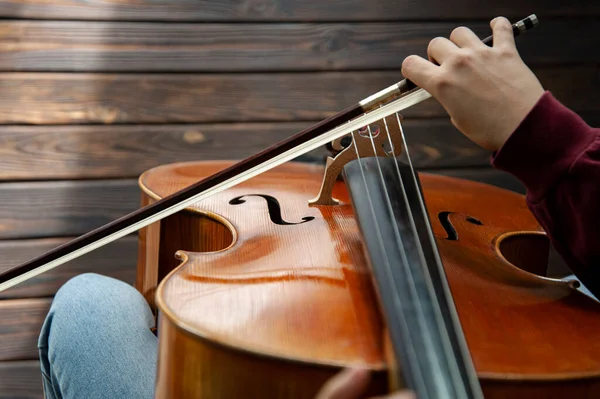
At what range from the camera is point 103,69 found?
5.06 feet

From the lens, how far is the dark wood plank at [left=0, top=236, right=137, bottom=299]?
1.55 m

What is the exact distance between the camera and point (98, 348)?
77 centimetres

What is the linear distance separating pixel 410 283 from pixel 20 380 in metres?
1.42

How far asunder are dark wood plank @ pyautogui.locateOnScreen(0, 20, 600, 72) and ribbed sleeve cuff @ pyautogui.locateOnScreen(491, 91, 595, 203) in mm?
1057

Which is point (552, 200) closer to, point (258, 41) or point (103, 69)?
point (258, 41)

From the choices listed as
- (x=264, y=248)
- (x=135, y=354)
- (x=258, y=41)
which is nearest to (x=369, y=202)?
(x=264, y=248)

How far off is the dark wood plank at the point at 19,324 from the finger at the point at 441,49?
127cm

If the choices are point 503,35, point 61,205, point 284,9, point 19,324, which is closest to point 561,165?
point 503,35

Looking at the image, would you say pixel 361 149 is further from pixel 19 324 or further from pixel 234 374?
pixel 19 324

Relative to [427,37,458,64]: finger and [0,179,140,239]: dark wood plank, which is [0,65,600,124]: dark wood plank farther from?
[427,37,458,64]: finger

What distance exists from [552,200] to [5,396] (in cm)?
148

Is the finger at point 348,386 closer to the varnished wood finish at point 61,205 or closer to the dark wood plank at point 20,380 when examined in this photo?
the varnished wood finish at point 61,205

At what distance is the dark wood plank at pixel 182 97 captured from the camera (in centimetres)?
152

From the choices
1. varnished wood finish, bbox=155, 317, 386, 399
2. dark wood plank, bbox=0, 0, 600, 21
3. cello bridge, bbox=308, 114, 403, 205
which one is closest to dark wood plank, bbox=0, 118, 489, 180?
dark wood plank, bbox=0, 0, 600, 21
